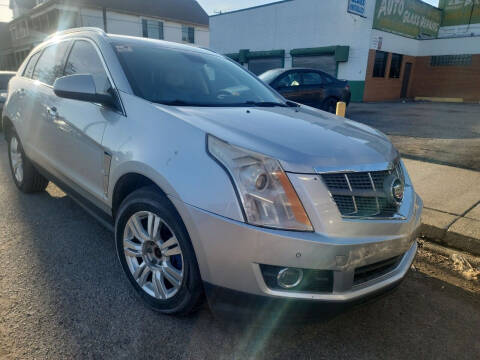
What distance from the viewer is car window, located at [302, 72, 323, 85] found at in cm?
1037

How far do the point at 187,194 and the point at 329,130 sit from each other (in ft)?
3.51

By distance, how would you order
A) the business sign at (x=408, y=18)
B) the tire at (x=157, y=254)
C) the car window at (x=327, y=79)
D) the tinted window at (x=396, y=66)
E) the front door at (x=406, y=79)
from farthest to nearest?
1. the front door at (x=406, y=79)
2. the tinted window at (x=396, y=66)
3. the business sign at (x=408, y=18)
4. the car window at (x=327, y=79)
5. the tire at (x=157, y=254)

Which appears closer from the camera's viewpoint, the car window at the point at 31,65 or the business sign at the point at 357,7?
the car window at the point at 31,65

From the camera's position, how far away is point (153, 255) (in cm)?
222

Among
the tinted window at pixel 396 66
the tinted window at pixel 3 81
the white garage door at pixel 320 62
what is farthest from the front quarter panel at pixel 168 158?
the tinted window at pixel 396 66

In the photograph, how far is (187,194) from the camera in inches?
70.9

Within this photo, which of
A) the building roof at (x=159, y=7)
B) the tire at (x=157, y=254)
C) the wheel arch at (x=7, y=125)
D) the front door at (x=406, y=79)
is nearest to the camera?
the tire at (x=157, y=254)

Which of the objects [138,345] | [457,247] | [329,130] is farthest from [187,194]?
[457,247]

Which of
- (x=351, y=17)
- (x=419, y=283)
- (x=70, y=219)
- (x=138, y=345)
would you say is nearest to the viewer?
(x=138, y=345)

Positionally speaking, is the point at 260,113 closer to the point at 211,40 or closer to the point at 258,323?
the point at 258,323

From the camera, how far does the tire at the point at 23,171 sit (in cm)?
405

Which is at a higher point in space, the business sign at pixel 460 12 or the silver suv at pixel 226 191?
the business sign at pixel 460 12

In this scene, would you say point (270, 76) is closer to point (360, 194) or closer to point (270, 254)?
point (360, 194)

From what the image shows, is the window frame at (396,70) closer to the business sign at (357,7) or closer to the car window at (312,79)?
the business sign at (357,7)
